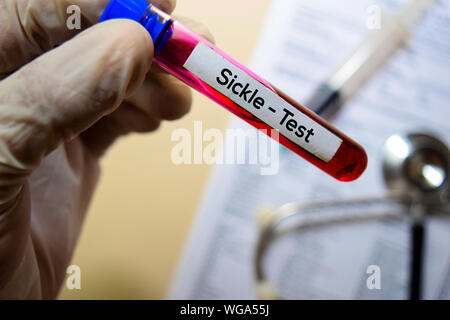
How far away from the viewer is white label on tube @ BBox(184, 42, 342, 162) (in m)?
0.34

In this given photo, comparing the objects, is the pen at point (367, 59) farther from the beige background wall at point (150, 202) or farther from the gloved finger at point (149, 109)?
the gloved finger at point (149, 109)

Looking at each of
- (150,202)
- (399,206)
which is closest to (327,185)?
(399,206)

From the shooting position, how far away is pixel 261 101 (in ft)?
1.16

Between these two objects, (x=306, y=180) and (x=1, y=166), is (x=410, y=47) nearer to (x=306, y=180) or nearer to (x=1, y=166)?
(x=306, y=180)

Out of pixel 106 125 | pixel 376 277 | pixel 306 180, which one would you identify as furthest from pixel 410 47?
pixel 106 125

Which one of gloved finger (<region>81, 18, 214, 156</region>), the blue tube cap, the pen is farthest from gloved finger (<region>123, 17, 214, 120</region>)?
the pen

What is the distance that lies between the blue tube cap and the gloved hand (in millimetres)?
17

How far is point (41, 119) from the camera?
0.36 meters

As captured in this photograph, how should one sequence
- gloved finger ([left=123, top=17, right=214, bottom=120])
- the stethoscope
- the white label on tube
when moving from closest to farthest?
the white label on tube → gloved finger ([left=123, top=17, right=214, bottom=120]) → the stethoscope

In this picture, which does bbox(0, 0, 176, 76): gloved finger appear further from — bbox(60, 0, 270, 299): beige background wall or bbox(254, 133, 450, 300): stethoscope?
bbox(254, 133, 450, 300): stethoscope
